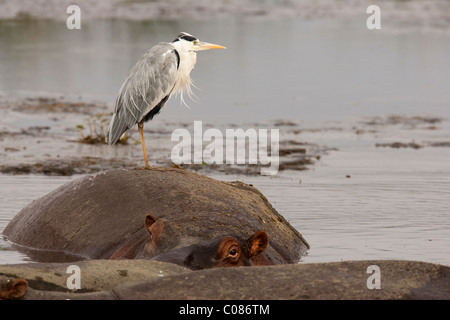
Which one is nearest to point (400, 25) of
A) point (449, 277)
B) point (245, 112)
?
point (245, 112)

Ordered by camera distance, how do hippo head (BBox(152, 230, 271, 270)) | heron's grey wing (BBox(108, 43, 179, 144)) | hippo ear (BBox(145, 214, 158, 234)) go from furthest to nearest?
heron's grey wing (BBox(108, 43, 179, 144)) → hippo ear (BBox(145, 214, 158, 234)) → hippo head (BBox(152, 230, 271, 270))

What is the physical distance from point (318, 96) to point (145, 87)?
9.86 meters

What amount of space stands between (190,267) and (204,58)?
19469 mm

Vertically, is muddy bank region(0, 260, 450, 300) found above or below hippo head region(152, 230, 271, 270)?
above

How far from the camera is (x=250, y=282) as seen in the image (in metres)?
4.48

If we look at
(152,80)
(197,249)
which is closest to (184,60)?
(152,80)

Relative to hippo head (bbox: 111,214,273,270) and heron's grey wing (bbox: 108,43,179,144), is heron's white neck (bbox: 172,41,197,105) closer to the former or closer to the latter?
heron's grey wing (bbox: 108,43,179,144)

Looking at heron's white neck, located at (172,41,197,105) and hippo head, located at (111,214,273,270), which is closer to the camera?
hippo head, located at (111,214,273,270)

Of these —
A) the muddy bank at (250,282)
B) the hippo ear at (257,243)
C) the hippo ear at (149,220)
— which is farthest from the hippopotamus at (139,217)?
the muddy bank at (250,282)

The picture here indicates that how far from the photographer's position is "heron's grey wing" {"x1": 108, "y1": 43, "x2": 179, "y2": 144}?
9469 millimetres

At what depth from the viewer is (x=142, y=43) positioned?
2644 cm

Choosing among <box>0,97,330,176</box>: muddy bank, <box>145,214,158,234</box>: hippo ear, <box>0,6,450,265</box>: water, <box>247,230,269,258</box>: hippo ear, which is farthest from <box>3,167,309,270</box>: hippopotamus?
<box>0,97,330,176</box>: muddy bank

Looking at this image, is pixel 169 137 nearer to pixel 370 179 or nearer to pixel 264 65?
pixel 370 179

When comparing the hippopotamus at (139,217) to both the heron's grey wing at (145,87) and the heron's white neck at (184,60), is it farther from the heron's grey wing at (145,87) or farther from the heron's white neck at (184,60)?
the heron's white neck at (184,60)
